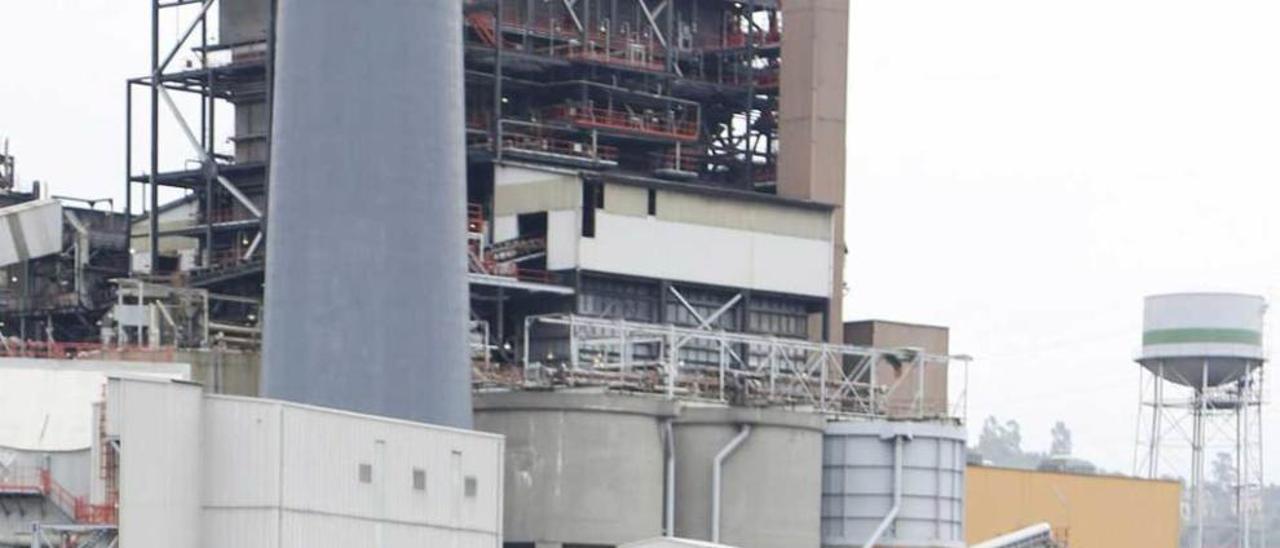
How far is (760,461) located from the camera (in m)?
90.8

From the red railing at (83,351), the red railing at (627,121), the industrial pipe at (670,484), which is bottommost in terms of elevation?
the industrial pipe at (670,484)

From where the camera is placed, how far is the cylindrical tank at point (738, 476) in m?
90.1

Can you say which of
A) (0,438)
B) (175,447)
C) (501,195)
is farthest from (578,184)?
(175,447)

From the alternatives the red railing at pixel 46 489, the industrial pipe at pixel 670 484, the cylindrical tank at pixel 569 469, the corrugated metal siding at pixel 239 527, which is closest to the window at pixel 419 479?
the corrugated metal siding at pixel 239 527

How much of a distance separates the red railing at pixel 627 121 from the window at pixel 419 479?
32.9 m

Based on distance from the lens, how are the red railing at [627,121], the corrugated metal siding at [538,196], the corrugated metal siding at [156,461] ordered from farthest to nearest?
1. the red railing at [627,121]
2. the corrugated metal siding at [538,196]
3. the corrugated metal siding at [156,461]

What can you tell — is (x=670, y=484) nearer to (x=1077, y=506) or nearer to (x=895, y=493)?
(x=895, y=493)

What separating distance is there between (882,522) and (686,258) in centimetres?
1084

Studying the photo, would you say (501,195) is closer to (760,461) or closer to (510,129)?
(510,129)

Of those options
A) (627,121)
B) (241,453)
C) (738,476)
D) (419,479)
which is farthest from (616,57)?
(241,453)

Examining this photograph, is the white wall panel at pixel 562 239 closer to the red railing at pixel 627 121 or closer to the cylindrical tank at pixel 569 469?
the red railing at pixel 627 121

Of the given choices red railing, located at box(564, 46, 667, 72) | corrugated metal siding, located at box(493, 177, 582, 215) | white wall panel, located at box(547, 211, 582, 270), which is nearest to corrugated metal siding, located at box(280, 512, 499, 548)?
white wall panel, located at box(547, 211, 582, 270)

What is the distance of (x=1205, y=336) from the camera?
421 feet

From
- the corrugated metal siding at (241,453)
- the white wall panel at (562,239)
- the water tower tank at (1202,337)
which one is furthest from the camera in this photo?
the water tower tank at (1202,337)
